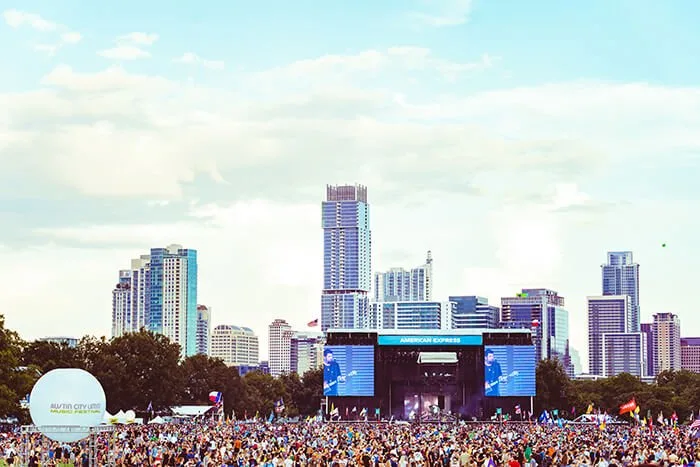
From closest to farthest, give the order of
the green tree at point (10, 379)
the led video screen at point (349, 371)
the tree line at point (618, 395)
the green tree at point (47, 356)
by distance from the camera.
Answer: the green tree at point (10, 379) → the led video screen at point (349, 371) → the green tree at point (47, 356) → the tree line at point (618, 395)

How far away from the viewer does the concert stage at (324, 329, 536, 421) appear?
92.2 meters

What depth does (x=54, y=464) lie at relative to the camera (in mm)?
38969

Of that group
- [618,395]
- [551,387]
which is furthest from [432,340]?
[618,395]

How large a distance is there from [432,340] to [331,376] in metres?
8.55

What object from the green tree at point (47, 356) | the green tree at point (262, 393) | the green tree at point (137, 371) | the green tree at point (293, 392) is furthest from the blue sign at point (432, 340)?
the green tree at point (262, 393)

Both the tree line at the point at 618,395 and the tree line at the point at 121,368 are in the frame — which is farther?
the tree line at the point at 618,395

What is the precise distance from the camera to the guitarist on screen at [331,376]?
92188 mm

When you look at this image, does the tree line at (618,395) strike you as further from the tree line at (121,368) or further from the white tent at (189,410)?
the white tent at (189,410)

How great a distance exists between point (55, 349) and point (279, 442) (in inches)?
2092

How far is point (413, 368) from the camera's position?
3925 inches

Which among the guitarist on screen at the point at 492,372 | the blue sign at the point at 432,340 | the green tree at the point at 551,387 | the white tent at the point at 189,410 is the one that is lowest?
the white tent at the point at 189,410

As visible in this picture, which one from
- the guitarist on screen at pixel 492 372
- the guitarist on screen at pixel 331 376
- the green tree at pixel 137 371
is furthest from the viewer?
the green tree at pixel 137 371

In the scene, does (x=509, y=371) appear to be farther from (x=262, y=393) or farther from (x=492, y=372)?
(x=262, y=393)

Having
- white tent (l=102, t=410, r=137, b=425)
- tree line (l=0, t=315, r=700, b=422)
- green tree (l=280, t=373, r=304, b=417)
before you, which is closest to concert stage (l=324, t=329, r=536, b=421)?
tree line (l=0, t=315, r=700, b=422)
